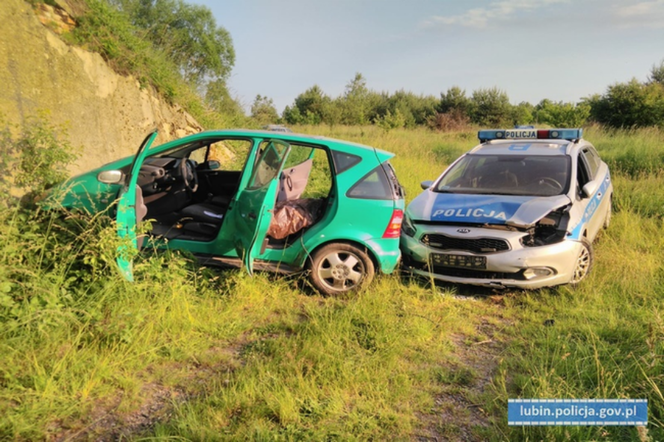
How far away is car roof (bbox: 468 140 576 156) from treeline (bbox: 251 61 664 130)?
1194 centimetres

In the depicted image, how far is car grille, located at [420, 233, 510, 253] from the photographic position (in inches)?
181

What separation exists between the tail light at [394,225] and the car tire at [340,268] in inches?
12.4

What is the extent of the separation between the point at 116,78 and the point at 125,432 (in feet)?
24.2

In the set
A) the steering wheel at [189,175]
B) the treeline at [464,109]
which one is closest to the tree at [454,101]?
the treeline at [464,109]

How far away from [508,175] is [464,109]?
28.6 metres

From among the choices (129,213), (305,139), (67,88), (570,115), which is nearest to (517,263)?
(305,139)

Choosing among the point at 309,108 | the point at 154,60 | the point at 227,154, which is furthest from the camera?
the point at 309,108

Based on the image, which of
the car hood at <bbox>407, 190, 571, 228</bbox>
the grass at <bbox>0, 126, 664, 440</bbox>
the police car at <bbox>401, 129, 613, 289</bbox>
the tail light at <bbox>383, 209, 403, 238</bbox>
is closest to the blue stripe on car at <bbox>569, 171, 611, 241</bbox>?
the police car at <bbox>401, 129, 613, 289</bbox>

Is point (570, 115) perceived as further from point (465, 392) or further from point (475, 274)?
point (465, 392)

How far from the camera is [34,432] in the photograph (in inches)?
94.8

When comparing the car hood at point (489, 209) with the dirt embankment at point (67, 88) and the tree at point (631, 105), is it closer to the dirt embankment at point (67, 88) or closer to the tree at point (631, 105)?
the dirt embankment at point (67, 88)

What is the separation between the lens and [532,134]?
23.2 feet

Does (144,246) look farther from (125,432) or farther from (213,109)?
(213,109)

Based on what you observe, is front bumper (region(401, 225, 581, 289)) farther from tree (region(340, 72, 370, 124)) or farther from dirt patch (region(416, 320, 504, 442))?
tree (region(340, 72, 370, 124))
